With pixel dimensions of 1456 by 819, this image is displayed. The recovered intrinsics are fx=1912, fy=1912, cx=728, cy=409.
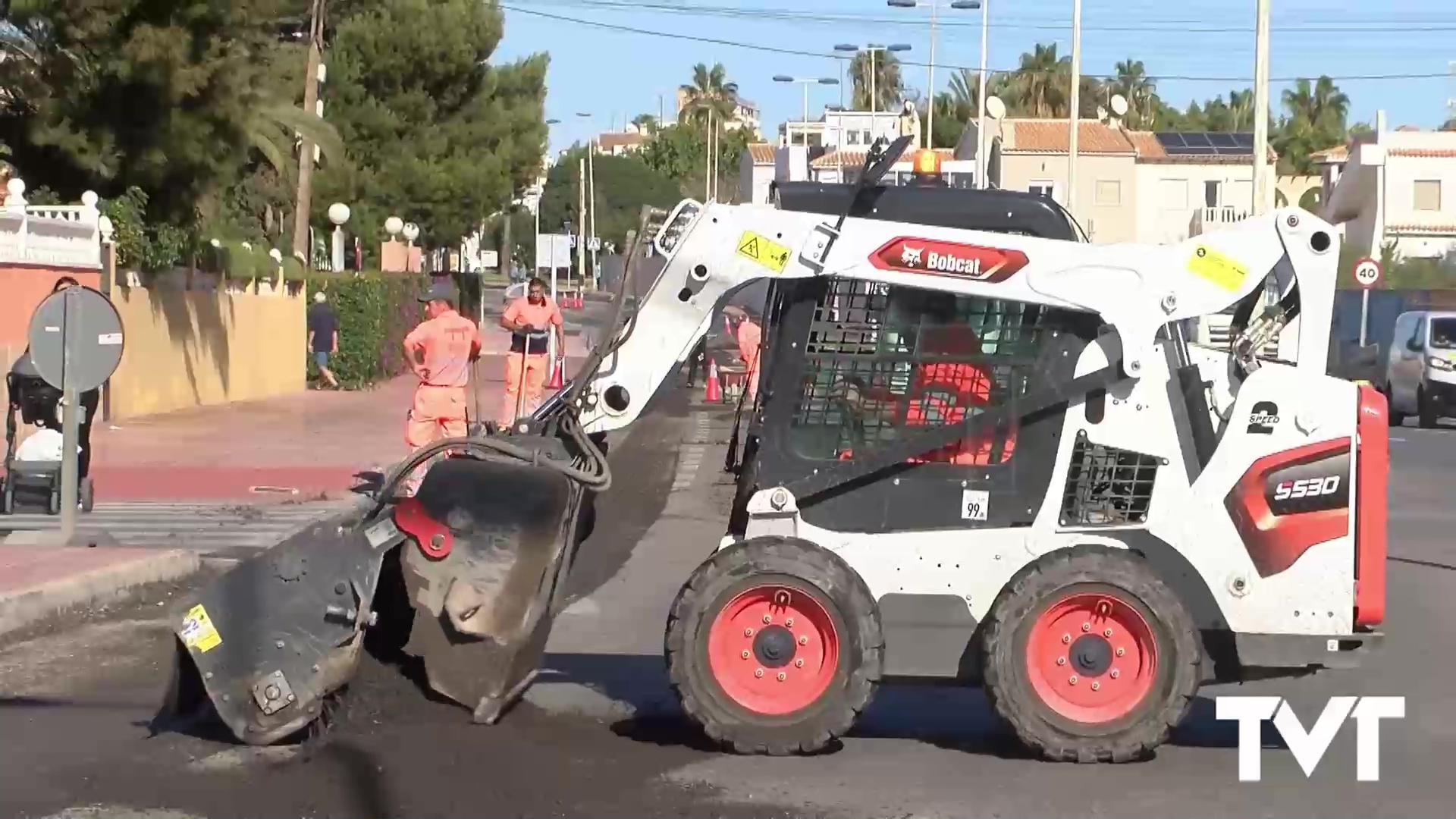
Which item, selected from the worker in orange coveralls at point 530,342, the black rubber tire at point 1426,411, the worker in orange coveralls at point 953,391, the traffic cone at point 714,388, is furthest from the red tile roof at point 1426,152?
the worker in orange coveralls at point 953,391

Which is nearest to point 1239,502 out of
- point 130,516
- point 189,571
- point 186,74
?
point 189,571

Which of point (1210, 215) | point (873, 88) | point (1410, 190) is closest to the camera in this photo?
point (873, 88)

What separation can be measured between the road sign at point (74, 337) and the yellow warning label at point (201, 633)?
5.45 m

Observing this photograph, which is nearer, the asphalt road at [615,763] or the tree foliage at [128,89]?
the asphalt road at [615,763]

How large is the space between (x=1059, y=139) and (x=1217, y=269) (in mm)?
67972

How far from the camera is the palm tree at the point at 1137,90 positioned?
343ft

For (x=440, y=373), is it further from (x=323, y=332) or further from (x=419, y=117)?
(x=419, y=117)

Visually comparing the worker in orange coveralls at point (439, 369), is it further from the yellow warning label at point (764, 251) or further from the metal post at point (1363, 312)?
the metal post at point (1363, 312)

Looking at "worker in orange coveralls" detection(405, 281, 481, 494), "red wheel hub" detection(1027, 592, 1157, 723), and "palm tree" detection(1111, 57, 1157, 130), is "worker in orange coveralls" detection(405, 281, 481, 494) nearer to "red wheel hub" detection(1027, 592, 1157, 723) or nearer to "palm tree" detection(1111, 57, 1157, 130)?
"red wheel hub" detection(1027, 592, 1157, 723)

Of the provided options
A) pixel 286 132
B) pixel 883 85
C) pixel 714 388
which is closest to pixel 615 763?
pixel 714 388

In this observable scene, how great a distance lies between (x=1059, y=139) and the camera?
7362 cm

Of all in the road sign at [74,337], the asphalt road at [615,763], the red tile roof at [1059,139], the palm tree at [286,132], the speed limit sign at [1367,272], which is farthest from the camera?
the red tile roof at [1059,139]

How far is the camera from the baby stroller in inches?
553

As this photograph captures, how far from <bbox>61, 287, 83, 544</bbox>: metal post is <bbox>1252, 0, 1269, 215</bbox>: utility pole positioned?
18720mm
